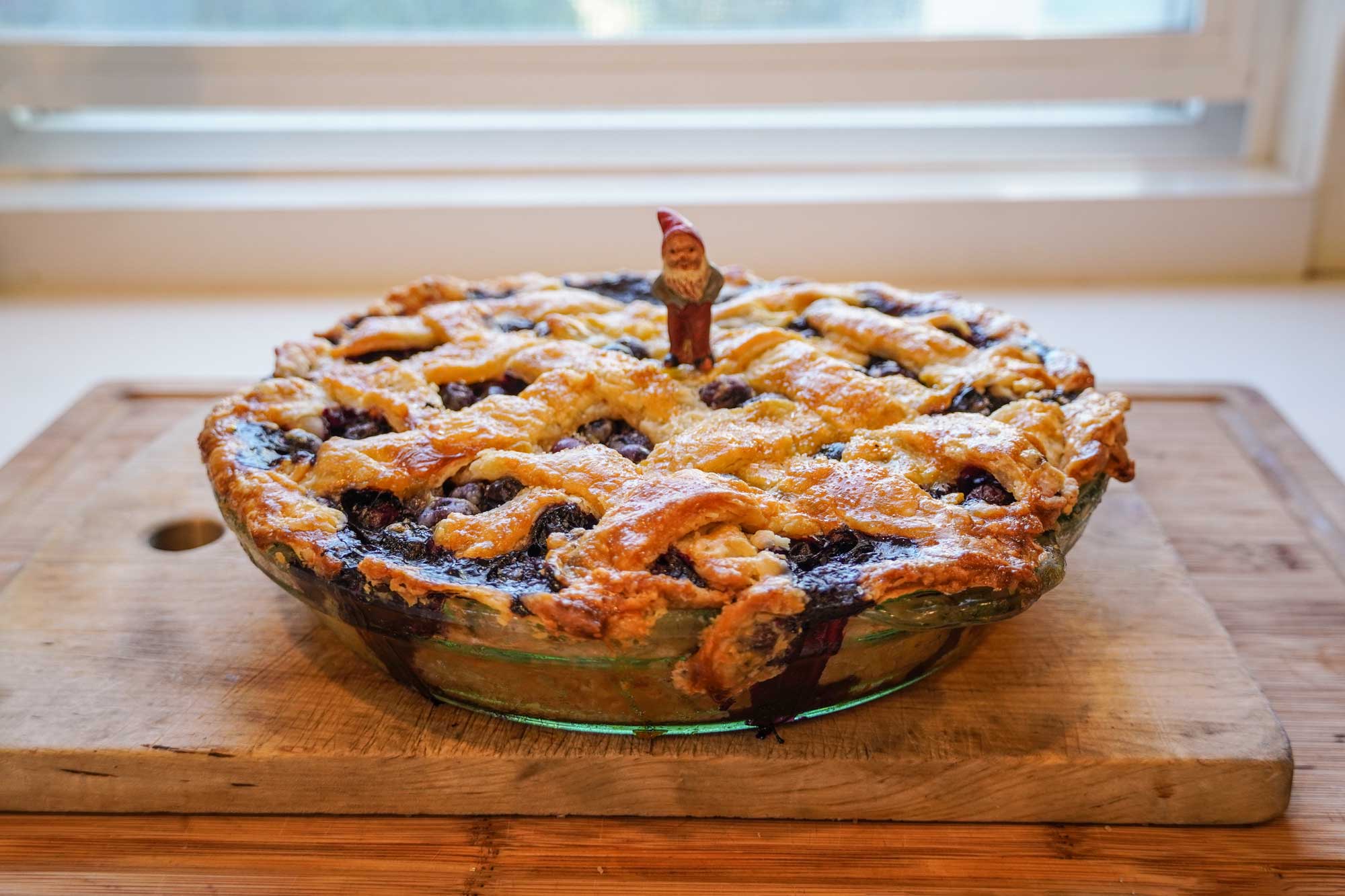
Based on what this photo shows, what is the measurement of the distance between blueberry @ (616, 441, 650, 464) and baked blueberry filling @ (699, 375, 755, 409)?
13cm

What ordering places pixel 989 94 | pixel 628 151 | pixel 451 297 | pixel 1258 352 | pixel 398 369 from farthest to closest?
pixel 628 151 → pixel 989 94 → pixel 1258 352 → pixel 451 297 → pixel 398 369

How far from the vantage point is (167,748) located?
45.9 inches

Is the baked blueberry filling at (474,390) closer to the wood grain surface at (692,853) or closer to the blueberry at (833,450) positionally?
the blueberry at (833,450)

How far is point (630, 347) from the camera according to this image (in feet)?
5.06

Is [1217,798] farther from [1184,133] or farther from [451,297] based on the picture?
[1184,133]

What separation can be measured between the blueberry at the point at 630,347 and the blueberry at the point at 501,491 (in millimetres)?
328

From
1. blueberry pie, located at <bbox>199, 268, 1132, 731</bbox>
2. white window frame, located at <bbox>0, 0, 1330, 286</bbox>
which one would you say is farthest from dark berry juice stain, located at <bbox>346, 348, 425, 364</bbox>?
white window frame, located at <bbox>0, 0, 1330, 286</bbox>

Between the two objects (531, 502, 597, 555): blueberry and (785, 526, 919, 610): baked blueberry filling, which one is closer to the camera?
(785, 526, 919, 610): baked blueberry filling

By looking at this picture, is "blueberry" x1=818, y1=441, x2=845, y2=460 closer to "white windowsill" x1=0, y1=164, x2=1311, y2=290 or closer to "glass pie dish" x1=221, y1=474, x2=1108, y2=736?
"glass pie dish" x1=221, y1=474, x2=1108, y2=736

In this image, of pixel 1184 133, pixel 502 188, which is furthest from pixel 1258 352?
pixel 502 188

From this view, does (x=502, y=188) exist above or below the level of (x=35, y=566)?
above

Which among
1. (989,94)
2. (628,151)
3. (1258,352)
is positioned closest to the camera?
(1258,352)

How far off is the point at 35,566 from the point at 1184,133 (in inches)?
99.6

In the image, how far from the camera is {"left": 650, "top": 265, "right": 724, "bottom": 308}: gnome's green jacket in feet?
4.65
